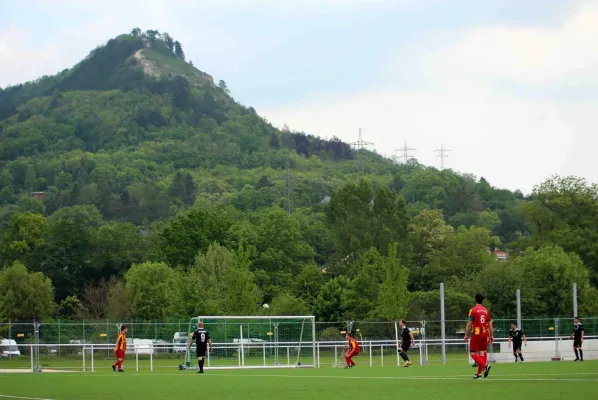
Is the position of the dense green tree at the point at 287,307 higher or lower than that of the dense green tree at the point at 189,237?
lower

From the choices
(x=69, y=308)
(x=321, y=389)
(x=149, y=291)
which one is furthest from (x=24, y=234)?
(x=321, y=389)

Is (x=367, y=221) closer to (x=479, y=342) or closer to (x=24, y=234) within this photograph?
(x=24, y=234)

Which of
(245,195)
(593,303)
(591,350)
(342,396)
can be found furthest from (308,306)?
(245,195)

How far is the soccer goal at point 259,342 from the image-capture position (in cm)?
4234

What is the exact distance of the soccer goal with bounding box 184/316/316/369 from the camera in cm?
4234

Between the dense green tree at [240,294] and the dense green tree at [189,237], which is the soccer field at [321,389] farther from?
the dense green tree at [189,237]

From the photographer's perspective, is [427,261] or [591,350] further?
[427,261]

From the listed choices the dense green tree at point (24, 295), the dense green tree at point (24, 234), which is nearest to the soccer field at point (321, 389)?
the dense green tree at point (24, 295)

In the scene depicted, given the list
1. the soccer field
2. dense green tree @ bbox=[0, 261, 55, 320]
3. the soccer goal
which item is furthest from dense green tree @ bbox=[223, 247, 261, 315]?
the soccer field

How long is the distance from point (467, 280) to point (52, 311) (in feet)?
131

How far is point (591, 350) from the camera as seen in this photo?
4422 centimetres

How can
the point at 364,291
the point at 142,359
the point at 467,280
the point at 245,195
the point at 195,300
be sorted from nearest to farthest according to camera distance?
the point at 142,359, the point at 195,300, the point at 364,291, the point at 467,280, the point at 245,195

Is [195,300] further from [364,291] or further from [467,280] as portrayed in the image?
[467,280]

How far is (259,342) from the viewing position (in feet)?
146
